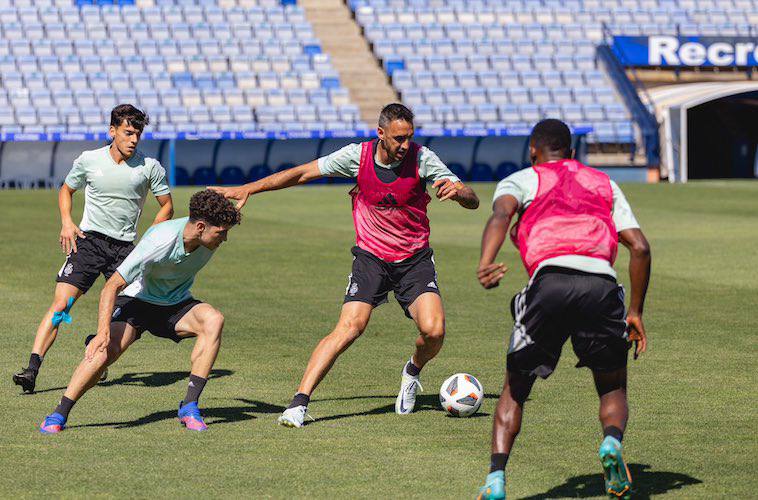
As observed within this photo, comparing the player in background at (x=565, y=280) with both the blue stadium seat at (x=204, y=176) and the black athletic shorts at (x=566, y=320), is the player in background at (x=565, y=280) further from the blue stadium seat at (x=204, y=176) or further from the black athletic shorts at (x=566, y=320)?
the blue stadium seat at (x=204, y=176)

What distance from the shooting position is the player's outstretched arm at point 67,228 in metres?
10.3

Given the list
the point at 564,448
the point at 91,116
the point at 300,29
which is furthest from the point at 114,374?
the point at 300,29

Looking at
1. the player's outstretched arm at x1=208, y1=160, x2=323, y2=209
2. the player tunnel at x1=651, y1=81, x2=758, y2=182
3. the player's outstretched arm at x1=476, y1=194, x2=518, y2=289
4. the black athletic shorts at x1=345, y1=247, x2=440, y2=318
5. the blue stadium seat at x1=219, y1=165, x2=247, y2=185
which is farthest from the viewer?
the player tunnel at x1=651, y1=81, x2=758, y2=182

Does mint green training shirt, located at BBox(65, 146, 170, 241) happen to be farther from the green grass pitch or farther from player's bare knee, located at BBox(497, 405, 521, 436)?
player's bare knee, located at BBox(497, 405, 521, 436)

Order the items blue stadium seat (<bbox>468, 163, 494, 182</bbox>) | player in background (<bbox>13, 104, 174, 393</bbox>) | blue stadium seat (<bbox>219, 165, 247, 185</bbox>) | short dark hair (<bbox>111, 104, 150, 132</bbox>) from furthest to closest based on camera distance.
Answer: blue stadium seat (<bbox>468, 163, 494, 182</bbox>)
blue stadium seat (<bbox>219, 165, 247, 185</bbox>)
player in background (<bbox>13, 104, 174, 393</bbox>)
short dark hair (<bbox>111, 104, 150, 132</bbox>)

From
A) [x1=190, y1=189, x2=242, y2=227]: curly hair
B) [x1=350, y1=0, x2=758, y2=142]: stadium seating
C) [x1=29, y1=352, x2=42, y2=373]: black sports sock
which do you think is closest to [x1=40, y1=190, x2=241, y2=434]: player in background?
[x1=190, y1=189, x2=242, y2=227]: curly hair

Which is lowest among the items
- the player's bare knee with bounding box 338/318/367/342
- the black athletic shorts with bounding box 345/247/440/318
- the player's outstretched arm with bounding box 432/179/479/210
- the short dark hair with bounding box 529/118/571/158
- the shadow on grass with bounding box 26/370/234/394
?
the shadow on grass with bounding box 26/370/234/394

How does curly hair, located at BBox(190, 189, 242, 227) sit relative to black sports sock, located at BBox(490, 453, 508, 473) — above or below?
above

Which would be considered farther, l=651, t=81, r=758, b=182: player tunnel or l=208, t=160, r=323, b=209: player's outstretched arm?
→ l=651, t=81, r=758, b=182: player tunnel

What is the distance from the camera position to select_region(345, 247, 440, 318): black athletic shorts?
9.01m

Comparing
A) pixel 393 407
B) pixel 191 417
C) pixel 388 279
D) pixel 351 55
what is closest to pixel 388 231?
pixel 388 279

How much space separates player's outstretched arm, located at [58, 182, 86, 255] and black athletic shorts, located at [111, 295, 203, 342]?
5.03 feet

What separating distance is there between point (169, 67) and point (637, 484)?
39.8 m

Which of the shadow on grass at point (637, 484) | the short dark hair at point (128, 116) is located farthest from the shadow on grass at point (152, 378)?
the shadow on grass at point (637, 484)
